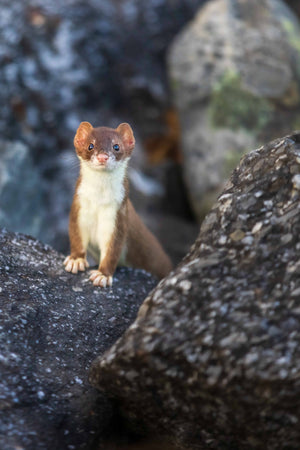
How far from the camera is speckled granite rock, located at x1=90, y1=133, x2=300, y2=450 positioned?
2822mm

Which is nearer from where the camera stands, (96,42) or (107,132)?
(107,132)

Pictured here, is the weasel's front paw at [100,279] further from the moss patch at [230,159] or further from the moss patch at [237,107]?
the moss patch at [237,107]

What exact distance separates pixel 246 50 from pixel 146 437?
7021 millimetres

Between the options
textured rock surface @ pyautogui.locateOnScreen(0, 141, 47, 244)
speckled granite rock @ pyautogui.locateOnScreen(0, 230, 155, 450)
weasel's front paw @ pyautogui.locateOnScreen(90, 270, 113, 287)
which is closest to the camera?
speckled granite rock @ pyautogui.locateOnScreen(0, 230, 155, 450)

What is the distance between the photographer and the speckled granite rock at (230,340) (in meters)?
2.82

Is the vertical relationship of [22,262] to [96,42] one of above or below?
below

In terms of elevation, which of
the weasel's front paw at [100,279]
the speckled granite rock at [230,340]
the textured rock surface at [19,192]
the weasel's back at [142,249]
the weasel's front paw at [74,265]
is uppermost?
the textured rock surface at [19,192]

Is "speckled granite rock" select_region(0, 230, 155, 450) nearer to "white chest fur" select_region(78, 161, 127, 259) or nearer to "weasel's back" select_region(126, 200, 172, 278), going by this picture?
"white chest fur" select_region(78, 161, 127, 259)

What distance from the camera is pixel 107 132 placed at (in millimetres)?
4859

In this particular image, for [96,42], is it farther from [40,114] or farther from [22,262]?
[22,262]

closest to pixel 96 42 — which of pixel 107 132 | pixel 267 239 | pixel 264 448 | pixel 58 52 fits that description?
pixel 58 52

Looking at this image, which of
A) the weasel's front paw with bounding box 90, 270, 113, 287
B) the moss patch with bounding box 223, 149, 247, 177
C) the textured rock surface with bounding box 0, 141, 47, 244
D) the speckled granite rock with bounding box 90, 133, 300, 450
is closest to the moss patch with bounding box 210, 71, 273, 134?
the moss patch with bounding box 223, 149, 247, 177

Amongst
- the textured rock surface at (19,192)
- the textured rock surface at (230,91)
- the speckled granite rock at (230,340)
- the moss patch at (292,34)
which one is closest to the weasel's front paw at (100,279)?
the speckled granite rock at (230,340)

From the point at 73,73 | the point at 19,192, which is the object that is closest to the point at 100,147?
the point at 19,192
